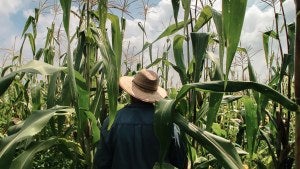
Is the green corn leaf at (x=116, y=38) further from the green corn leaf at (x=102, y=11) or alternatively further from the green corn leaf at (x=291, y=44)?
the green corn leaf at (x=291, y=44)

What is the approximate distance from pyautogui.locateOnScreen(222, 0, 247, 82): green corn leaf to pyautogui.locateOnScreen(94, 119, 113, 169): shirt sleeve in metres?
1.44

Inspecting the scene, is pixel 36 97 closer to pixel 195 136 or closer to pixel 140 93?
pixel 140 93

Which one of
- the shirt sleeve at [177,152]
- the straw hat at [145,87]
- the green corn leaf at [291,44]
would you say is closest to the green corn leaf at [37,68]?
the straw hat at [145,87]

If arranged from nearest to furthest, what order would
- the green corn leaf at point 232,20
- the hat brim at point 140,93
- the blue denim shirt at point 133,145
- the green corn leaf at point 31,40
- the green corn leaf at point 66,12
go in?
the green corn leaf at point 232,20, the green corn leaf at point 66,12, the blue denim shirt at point 133,145, the hat brim at point 140,93, the green corn leaf at point 31,40

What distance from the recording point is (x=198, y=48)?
1.90 metres

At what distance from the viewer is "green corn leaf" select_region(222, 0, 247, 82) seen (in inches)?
37.6

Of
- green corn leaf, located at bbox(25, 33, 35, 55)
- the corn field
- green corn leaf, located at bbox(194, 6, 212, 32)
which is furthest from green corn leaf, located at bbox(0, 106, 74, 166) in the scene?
green corn leaf, located at bbox(25, 33, 35, 55)

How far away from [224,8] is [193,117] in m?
1.31

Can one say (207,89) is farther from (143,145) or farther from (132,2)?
(132,2)

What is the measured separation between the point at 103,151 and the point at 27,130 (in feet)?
1.83

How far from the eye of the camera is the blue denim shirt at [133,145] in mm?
2307

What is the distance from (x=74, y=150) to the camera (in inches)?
93.0

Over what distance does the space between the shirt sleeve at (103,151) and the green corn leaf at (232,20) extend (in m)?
1.44

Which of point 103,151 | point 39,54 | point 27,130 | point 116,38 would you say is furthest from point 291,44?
point 39,54
